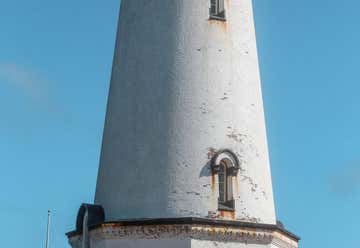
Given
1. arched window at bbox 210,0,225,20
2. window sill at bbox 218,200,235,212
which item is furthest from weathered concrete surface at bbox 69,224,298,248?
arched window at bbox 210,0,225,20

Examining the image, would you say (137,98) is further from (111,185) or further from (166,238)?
(166,238)

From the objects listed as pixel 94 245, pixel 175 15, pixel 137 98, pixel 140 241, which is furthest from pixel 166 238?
pixel 175 15

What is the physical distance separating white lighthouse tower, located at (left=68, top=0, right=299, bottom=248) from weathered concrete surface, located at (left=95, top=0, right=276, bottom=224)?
2 centimetres

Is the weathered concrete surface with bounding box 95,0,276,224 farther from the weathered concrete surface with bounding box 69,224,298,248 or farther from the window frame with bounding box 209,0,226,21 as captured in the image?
the weathered concrete surface with bounding box 69,224,298,248

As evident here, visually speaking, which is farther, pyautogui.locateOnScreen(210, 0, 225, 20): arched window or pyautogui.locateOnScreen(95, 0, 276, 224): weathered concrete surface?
pyautogui.locateOnScreen(210, 0, 225, 20): arched window

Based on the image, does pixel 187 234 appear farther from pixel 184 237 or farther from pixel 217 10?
pixel 217 10

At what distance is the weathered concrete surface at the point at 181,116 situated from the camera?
19312 mm

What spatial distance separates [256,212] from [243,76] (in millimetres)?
3467

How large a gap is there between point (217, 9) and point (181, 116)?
Result: 310cm

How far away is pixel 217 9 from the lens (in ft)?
68.3

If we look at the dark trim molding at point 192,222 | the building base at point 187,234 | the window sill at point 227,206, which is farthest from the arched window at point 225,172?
the building base at point 187,234

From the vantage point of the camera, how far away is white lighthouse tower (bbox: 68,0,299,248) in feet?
→ 62.5

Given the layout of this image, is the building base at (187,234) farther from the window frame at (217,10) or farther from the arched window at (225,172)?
the window frame at (217,10)

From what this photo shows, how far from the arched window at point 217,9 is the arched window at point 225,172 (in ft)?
11.6
